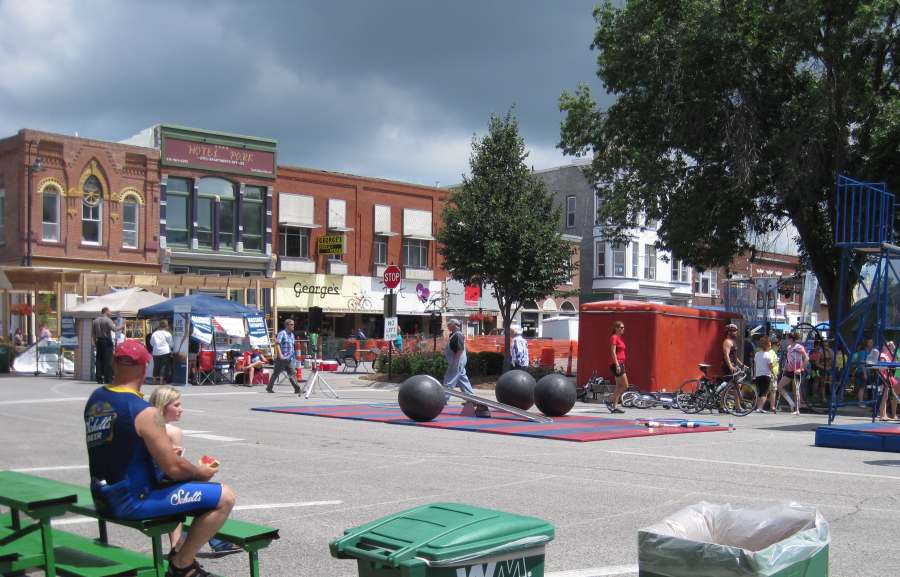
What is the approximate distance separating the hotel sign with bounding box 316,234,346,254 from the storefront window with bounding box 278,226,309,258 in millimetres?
731

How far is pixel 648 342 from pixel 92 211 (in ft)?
95.8

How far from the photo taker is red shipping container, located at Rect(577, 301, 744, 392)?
22922 mm

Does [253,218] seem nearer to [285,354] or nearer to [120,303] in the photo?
[120,303]

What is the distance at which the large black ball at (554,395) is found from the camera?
56.0 ft

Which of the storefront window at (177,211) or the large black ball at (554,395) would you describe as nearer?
the large black ball at (554,395)

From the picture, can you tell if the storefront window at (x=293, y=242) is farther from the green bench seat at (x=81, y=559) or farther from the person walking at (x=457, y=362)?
the green bench seat at (x=81, y=559)

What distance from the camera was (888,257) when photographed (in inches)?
727

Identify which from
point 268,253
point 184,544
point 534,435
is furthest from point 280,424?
point 268,253

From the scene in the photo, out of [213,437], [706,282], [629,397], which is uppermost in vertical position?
[706,282]

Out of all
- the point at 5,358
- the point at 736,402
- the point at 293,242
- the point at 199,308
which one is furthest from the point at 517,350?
the point at 293,242

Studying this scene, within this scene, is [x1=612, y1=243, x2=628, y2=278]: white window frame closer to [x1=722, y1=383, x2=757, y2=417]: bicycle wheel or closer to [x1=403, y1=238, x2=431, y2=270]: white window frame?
[x1=403, y1=238, x2=431, y2=270]: white window frame

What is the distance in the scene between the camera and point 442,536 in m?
3.46

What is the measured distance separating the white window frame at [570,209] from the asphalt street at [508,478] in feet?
145

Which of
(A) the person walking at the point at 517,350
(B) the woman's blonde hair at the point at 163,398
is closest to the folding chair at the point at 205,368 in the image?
(A) the person walking at the point at 517,350
